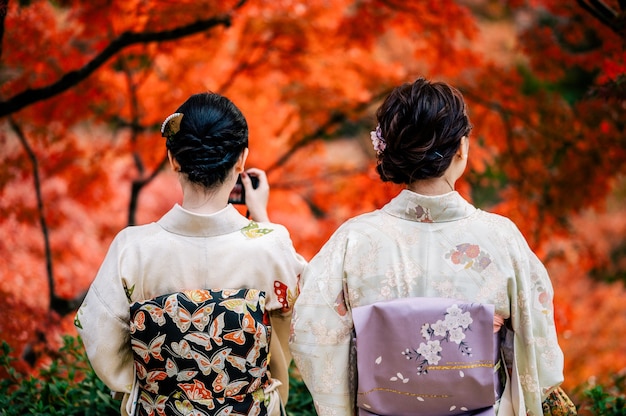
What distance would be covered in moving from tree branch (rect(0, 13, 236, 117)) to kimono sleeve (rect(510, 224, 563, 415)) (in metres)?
2.68

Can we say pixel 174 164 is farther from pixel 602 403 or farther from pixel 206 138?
pixel 602 403

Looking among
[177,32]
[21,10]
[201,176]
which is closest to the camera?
[201,176]

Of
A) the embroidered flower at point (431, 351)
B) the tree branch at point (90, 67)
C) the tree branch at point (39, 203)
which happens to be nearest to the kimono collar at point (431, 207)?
the embroidered flower at point (431, 351)

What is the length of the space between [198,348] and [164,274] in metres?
0.30

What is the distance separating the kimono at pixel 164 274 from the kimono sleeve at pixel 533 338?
2.77ft

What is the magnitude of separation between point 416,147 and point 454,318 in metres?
0.59

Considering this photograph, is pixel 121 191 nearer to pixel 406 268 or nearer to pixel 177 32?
pixel 177 32

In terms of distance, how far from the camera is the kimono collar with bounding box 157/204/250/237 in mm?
2385

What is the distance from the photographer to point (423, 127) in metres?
2.27

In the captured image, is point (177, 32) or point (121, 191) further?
point (121, 191)

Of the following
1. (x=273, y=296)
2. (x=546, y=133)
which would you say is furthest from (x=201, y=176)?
(x=546, y=133)

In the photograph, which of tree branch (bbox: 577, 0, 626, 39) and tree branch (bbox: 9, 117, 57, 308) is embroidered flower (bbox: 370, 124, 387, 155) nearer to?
tree branch (bbox: 577, 0, 626, 39)

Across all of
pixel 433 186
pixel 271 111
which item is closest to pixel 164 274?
pixel 433 186

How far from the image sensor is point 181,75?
5.95 m
